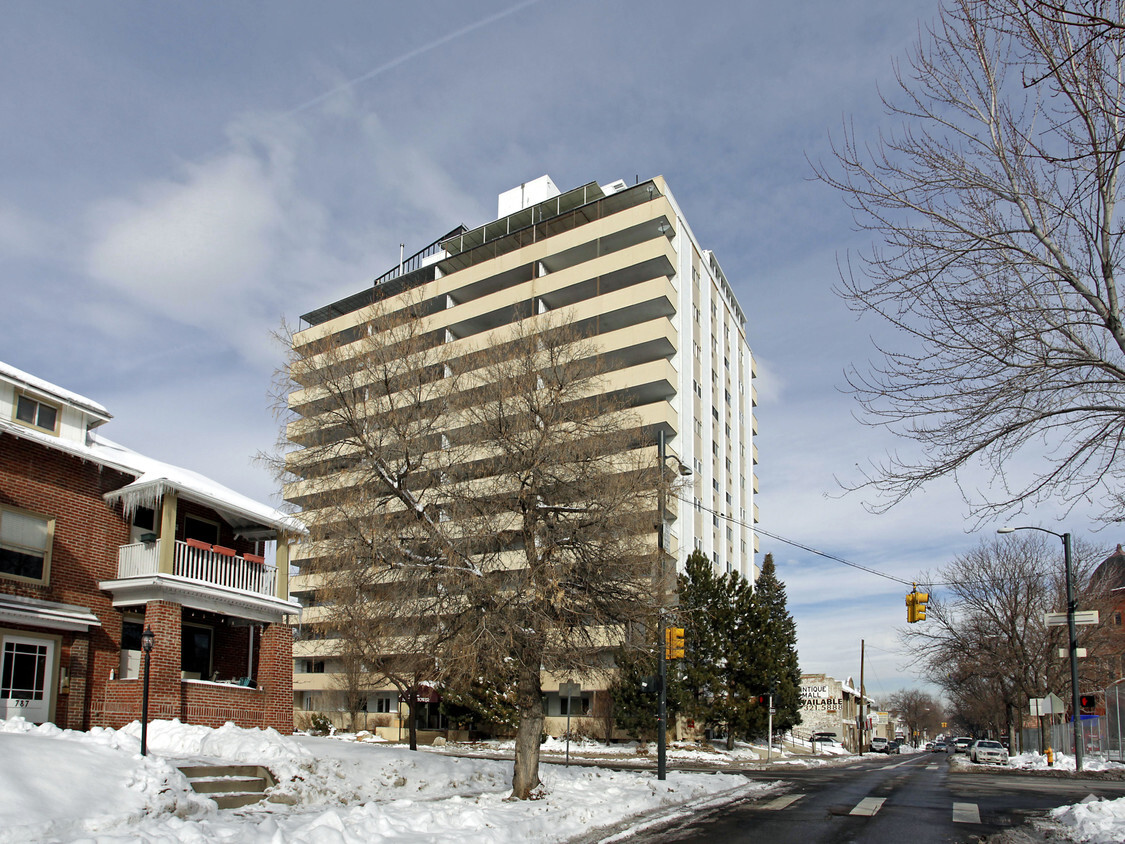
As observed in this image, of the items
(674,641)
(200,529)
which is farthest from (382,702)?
(674,641)

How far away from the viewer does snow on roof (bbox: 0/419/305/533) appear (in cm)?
1798

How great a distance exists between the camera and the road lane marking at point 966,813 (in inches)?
559

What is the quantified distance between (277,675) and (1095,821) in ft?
58.5

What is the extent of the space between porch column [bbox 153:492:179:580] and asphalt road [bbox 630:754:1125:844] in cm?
1214

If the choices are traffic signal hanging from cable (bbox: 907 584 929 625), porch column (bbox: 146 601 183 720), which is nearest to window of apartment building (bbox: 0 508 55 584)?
porch column (bbox: 146 601 183 720)

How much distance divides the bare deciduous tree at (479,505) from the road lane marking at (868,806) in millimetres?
5401

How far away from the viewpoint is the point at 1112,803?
1351 centimetres

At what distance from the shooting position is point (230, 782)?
13.9m

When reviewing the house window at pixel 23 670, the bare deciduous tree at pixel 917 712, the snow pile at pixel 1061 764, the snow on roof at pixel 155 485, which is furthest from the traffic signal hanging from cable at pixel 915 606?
the bare deciduous tree at pixel 917 712

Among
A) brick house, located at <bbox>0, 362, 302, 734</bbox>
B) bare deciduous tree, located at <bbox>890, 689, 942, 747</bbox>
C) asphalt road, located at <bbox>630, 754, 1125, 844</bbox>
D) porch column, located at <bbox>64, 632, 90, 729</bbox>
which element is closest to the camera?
asphalt road, located at <bbox>630, 754, 1125, 844</bbox>

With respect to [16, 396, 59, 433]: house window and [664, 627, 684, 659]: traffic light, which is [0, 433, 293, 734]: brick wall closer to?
[16, 396, 59, 433]: house window

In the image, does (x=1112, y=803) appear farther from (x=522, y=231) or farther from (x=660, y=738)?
(x=522, y=231)

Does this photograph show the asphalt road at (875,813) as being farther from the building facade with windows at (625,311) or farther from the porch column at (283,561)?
the building facade with windows at (625,311)

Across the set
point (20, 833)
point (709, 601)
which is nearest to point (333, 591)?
point (20, 833)
